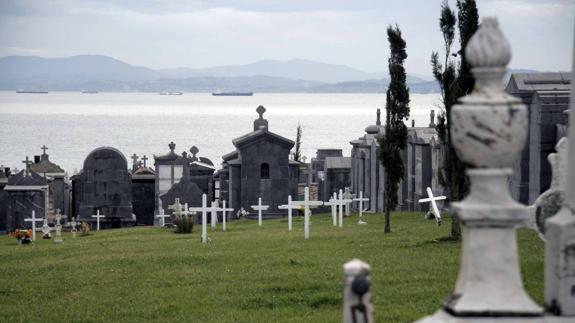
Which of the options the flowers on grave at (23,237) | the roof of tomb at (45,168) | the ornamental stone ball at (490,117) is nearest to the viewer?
the ornamental stone ball at (490,117)

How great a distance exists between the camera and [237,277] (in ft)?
47.7

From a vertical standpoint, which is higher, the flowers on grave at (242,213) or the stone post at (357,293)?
the stone post at (357,293)

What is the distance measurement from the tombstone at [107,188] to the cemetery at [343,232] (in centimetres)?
4

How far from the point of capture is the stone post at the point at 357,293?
19.7 feet

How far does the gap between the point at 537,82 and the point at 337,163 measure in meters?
17.5

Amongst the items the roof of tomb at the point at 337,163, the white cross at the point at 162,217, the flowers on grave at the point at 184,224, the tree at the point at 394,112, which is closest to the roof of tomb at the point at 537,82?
the tree at the point at 394,112

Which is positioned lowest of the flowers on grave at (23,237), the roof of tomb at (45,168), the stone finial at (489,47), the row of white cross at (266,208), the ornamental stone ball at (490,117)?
the flowers on grave at (23,237)

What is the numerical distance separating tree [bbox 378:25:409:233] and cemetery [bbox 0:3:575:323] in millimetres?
33

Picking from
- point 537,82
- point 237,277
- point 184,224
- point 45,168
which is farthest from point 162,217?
point 237,277

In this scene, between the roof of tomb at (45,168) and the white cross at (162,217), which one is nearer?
the white cross at (162,217)

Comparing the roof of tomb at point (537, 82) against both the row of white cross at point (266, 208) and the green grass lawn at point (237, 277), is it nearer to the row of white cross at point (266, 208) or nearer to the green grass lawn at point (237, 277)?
the green grass lawn at point (237, 277)

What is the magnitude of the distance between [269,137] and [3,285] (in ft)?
63.0

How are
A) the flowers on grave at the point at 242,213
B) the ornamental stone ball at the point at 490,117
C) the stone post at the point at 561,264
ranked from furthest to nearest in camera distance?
the flowers on grave at the point at 242,213, the stone post at the point at 561,264, the ornamental stone ball at the point at 490,117

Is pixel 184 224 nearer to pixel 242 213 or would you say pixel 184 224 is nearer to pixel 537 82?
pixel 242 213
